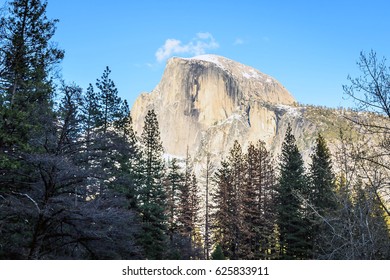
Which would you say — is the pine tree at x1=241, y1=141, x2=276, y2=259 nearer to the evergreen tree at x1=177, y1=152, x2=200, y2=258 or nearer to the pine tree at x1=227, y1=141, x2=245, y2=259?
the pine tree at x1=227, y1=141, x2=245, y2=259

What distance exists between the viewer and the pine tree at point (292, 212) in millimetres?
25688

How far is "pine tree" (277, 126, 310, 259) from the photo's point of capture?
2569cm

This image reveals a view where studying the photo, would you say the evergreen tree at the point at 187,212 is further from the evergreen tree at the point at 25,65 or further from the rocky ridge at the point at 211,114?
the rocky ridge at the point at 211,114

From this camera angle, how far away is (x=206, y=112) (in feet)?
597

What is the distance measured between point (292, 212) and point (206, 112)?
15723 centimetres

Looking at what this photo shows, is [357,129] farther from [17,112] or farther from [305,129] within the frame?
[305,129]

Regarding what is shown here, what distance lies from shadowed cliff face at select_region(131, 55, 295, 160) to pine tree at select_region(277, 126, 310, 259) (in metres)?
140

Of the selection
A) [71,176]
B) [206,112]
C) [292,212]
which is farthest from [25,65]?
[206,112]

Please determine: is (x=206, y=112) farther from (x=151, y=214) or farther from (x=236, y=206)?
(x=151, y=214)

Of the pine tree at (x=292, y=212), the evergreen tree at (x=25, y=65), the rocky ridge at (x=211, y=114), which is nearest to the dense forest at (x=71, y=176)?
the evergreen tree at (x=25, y=65)

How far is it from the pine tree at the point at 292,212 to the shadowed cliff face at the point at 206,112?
140 metres

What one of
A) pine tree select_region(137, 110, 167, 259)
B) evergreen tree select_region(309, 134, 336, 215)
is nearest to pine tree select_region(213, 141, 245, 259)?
evergreen tree select_region(309, 134, 336, 215)

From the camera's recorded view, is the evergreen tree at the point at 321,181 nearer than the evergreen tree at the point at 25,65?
No

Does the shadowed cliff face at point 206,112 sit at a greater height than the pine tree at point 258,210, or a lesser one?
greater
